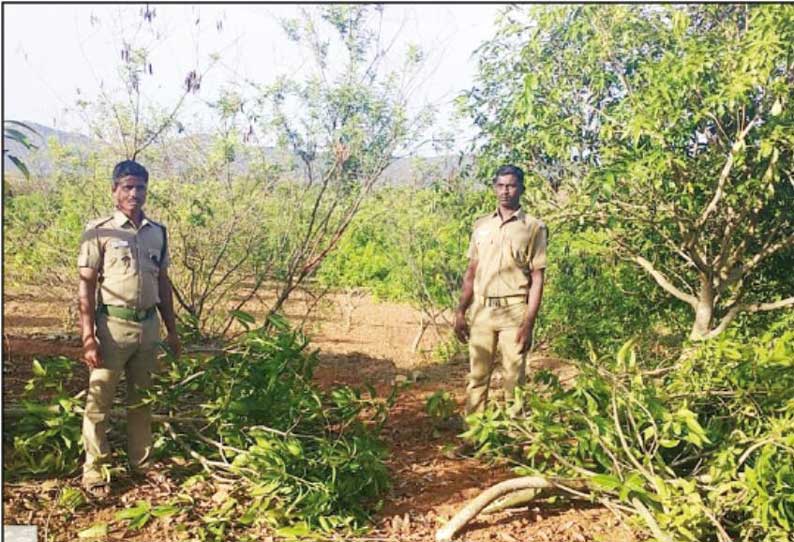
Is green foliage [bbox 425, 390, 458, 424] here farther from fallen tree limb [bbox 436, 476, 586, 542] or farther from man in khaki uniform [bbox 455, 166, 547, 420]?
fallen tree limb [bbox 436, 476, 586, 542]

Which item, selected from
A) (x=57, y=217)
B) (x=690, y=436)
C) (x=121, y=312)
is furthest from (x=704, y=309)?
(x=57, y=217)

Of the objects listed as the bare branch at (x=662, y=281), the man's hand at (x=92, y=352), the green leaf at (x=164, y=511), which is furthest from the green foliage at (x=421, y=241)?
the green leaf at (x=164, y=511)

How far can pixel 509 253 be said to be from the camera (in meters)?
3.56

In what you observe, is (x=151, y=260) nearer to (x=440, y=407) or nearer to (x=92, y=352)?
(x=92, y=352)

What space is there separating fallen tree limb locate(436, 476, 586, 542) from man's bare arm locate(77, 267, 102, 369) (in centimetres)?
152

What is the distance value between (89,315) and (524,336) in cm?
193

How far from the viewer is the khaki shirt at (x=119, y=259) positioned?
2.94 metres

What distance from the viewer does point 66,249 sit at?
504 centimetres

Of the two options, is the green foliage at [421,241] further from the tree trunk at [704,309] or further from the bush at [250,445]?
the bush at [250,445]

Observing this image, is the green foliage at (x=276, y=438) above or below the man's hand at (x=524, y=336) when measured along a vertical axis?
below

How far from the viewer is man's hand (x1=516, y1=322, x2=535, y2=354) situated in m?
3.46

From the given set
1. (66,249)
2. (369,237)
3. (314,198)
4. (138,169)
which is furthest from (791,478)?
(369,237)

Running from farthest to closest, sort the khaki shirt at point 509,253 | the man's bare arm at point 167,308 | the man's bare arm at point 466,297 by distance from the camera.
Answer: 1. the man's bare arm at point 466,297
2. the khaki shirt at point 509,253
3. the man's bare arm at point 167,308

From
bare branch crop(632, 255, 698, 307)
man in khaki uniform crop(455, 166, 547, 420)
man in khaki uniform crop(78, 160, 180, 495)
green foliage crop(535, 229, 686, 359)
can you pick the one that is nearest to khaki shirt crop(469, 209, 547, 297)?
man in khaki uniform crop(455, 166, 547, 420)
